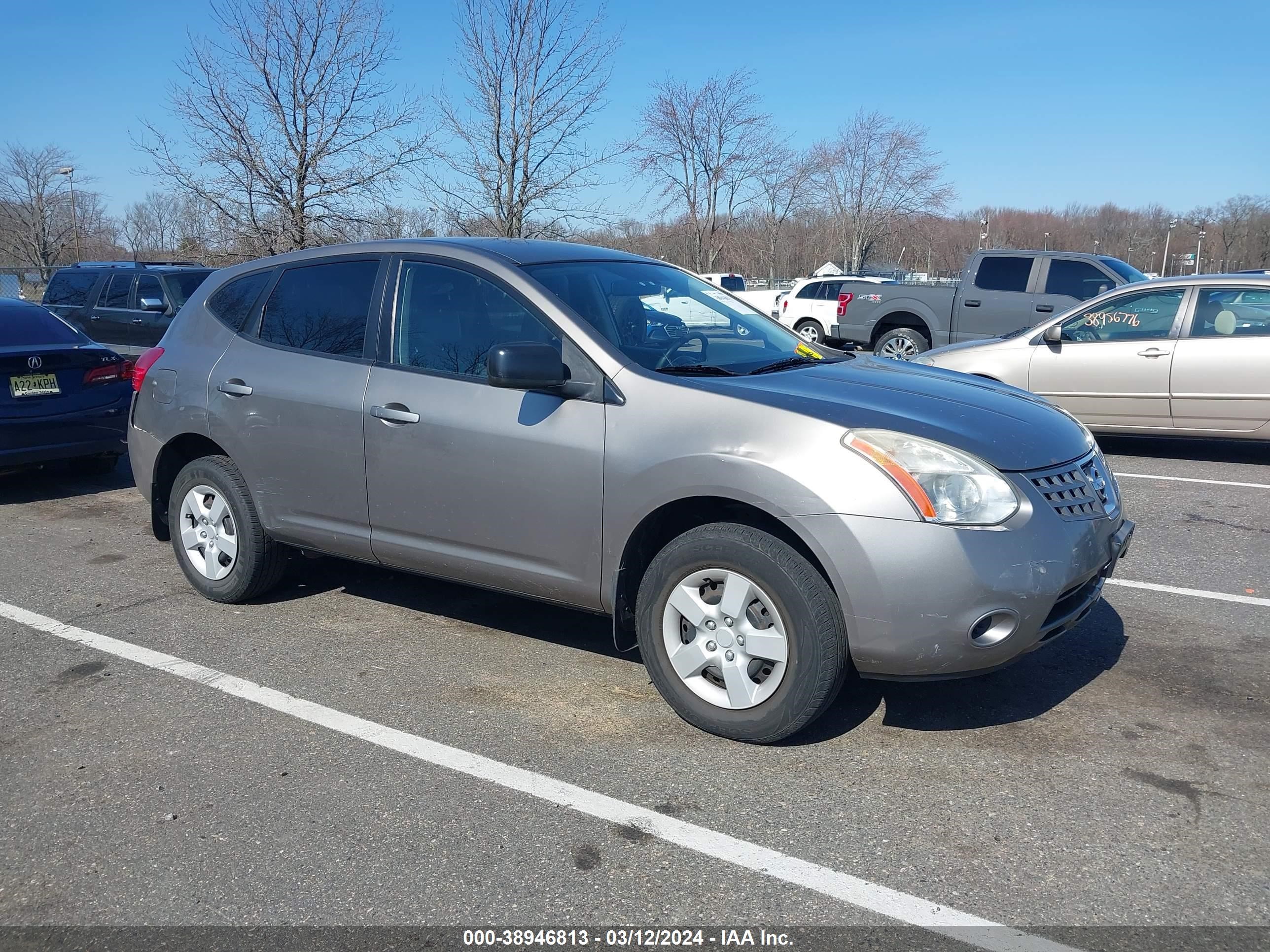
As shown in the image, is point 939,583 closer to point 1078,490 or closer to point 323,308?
point 1078,490

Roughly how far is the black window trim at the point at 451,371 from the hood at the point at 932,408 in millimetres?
430

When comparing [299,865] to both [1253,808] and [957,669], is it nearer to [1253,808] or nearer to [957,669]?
[957,669]

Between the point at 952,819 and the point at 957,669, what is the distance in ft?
1.60

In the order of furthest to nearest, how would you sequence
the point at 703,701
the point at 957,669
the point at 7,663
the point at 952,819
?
the point at 7,663, the point at 703,701, the point at 957,669, the point at 952,819

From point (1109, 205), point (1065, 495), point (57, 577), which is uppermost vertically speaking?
point (1109, 205)

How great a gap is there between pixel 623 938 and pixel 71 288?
14.8m

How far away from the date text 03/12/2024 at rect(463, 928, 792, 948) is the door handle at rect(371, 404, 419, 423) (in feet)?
7.38

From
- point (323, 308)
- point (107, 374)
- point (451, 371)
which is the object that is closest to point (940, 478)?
point (451, 371)

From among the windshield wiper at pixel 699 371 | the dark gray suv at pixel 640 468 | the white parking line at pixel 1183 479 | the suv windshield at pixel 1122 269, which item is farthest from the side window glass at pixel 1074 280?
the windshield wiper at pixel 699 371

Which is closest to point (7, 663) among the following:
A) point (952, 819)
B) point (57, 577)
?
point (57, 577)

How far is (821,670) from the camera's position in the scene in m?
3.43

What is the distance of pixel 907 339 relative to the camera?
1466 centimetres

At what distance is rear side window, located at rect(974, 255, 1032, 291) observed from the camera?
44.0 feet

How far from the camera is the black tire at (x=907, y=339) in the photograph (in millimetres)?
14648
